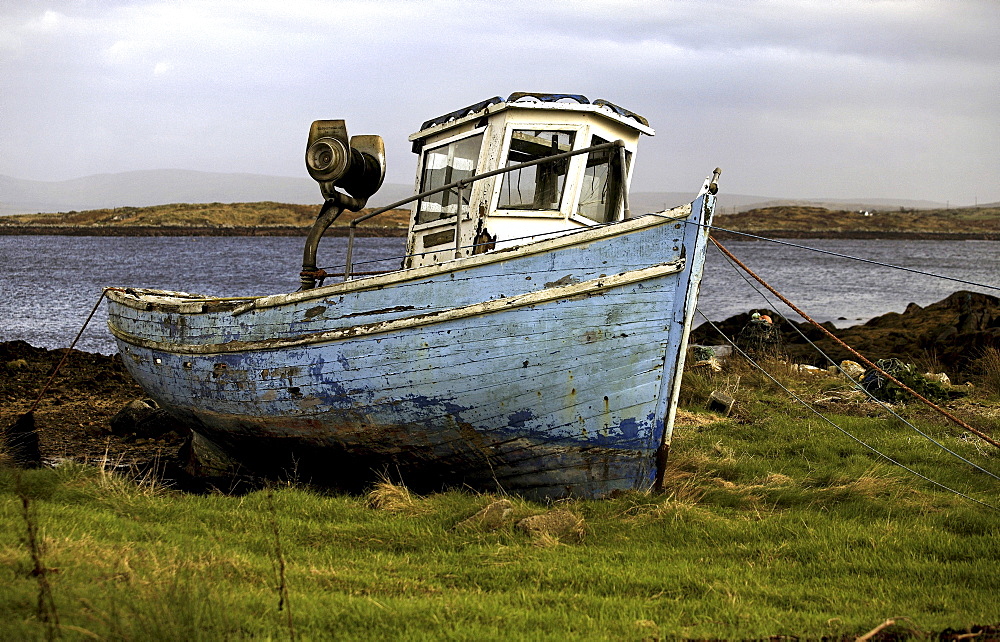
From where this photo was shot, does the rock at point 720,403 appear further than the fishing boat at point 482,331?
Yes

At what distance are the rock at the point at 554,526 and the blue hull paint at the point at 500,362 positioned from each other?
0.72 m

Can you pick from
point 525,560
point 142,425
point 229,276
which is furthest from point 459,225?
point 229,276

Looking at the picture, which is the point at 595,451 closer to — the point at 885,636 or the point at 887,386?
the point at 885,636

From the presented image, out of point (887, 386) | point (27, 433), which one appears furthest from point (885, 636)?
point (27, 433)

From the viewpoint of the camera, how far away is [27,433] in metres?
9.21

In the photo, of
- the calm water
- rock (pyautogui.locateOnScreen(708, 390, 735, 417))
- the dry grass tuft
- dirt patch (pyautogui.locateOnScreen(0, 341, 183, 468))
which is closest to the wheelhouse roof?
the dry grass tuft

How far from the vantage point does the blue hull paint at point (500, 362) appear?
6000 mm

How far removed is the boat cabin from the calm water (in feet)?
44.7

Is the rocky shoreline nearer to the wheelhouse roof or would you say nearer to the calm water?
the wheelhouse roof

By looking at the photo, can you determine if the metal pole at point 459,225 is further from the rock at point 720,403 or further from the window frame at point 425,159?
the rock at point 720,403

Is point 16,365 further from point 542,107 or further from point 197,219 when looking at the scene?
point 197,219

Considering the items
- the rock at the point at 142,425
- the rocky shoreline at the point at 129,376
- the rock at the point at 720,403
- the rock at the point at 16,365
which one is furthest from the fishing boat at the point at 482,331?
the rock at the point at 16,365

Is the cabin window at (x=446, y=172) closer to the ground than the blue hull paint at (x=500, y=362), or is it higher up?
higher up

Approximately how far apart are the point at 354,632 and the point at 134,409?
7585 millimetres
